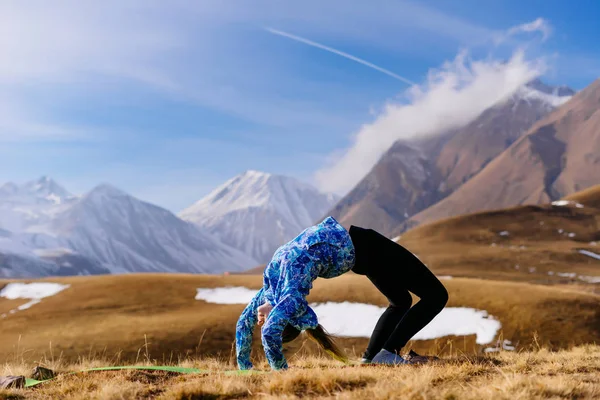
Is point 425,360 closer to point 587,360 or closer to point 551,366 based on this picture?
point 551,366

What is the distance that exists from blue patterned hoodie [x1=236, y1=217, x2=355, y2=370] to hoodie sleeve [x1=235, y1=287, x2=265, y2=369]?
0.48 metres

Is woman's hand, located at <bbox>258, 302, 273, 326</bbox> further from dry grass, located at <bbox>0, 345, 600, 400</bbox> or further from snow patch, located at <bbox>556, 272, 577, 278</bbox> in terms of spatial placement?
snow patch, located at <bbox>556, 272, 577, 278</bbox>

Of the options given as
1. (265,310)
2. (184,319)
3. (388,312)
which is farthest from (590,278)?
(265,310)

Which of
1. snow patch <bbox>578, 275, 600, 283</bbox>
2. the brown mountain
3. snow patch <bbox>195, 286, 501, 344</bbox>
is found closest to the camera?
snow patch <bbox>195, 286, 501, 344</bbox>

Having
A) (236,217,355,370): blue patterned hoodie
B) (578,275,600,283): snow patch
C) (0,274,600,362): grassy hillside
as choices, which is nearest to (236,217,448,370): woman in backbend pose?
(236,217,355,370): blue patterned hoodie

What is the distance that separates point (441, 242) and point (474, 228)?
1248 cm

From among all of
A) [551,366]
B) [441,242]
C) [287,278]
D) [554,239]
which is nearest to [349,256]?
[287,278]

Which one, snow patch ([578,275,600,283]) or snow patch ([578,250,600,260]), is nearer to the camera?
snow patch ([578,275,600,283])

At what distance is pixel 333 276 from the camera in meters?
7.16

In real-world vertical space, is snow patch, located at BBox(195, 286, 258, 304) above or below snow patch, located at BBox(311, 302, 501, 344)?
above

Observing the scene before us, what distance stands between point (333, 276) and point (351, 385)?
5.42ft

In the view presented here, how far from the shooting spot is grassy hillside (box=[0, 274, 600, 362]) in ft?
128

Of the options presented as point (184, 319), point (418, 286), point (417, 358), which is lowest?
point (184, 319)

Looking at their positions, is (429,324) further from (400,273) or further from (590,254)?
(590,254)
